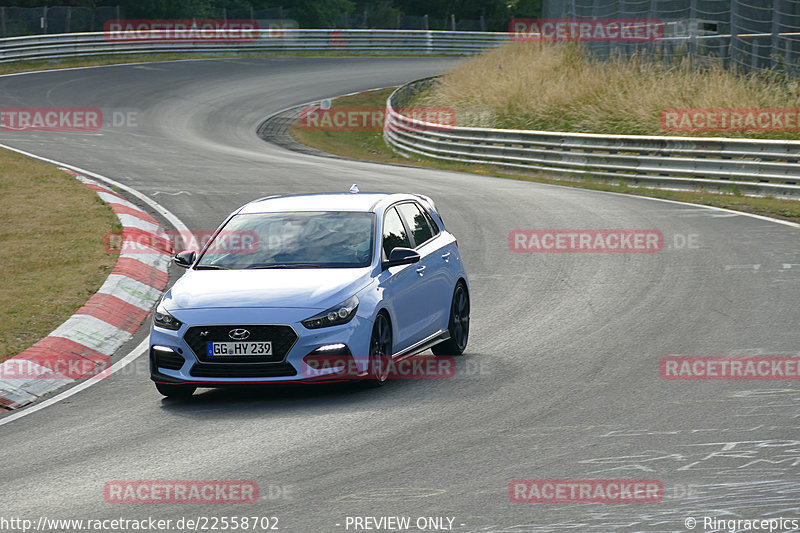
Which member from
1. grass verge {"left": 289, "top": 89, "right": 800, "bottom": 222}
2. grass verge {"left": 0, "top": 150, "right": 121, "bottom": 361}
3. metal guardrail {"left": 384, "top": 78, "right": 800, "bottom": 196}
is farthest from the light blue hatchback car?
metal guardrail {"left": 384, "top": 78, "right": 800, "bottom": 196}

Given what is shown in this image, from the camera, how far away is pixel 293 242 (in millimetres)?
10258

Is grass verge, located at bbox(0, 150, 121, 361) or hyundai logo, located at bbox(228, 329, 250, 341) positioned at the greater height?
hyundai logo, located at bbox(228, 329, 250, 341)

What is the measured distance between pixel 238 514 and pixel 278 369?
2747 millimetres

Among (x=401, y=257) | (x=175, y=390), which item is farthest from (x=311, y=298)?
(x=175, y=390)

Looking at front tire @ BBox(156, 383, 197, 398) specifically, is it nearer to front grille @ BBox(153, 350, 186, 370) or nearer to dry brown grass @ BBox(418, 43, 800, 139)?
front grille @ BBox(153, 350, 186, 370)

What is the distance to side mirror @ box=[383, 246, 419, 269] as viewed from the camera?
32.3ft

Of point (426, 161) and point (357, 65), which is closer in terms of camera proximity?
point (426, 161)

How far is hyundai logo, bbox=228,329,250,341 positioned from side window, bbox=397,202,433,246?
95.9 inches

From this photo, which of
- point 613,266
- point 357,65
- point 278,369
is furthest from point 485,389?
point 357,65

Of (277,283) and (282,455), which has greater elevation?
(277,283)

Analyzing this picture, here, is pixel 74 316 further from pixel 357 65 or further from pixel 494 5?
pixel 494 5

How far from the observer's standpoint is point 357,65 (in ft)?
186

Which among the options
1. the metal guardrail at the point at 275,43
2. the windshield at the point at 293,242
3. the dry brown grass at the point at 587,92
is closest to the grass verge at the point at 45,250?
the windshield at the point at 293,242

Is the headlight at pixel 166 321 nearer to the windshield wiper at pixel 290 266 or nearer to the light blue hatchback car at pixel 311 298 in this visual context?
the light blue hatchback car at pixel 311 298
